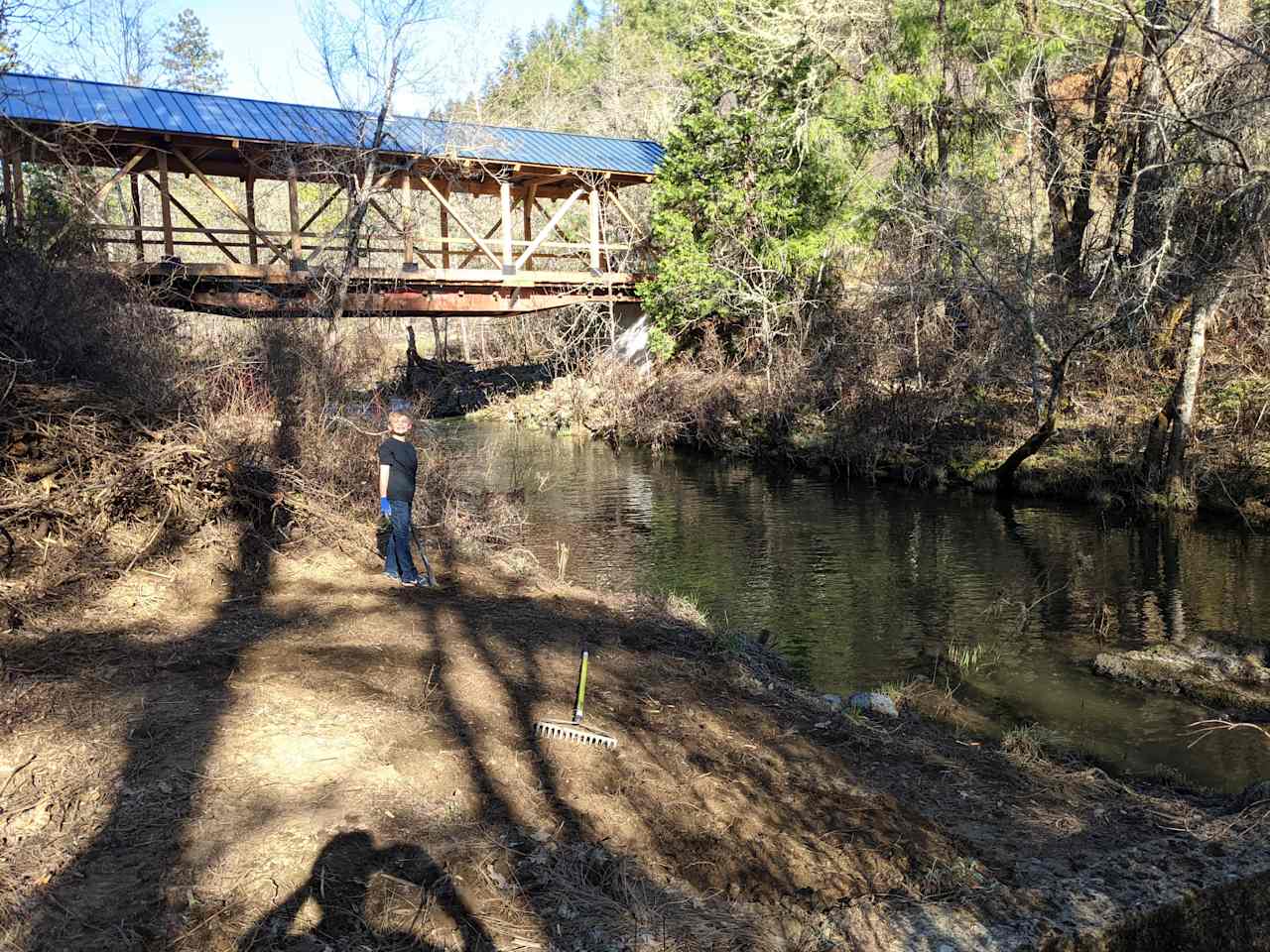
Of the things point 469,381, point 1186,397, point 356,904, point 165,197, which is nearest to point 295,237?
point 165,197

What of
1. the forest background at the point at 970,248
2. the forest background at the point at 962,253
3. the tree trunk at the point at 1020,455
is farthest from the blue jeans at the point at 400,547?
the tree trunk at the point at 1020,455

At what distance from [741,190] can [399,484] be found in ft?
70.0

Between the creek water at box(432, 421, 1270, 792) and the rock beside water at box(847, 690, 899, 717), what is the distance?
865 mm

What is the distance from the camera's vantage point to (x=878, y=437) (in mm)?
23234

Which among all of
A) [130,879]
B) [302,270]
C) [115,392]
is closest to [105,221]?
[302,270]

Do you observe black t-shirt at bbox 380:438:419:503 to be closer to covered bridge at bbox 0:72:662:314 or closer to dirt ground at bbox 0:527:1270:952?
dirt ground at bbox 0:527:1270:952

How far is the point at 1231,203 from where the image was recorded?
16016mm

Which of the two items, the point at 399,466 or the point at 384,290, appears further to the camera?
the point at 384,290

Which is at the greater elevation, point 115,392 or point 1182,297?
point 1182,297

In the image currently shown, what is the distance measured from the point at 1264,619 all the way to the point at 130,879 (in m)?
12.7

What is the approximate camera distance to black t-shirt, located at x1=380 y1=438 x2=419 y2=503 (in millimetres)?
9289

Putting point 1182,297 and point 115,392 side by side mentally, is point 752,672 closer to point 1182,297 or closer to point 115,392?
point 115,392

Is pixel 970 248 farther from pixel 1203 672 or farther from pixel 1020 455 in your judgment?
pixel 1203 672

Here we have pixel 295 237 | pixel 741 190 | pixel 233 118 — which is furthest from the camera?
pixel 741 190
